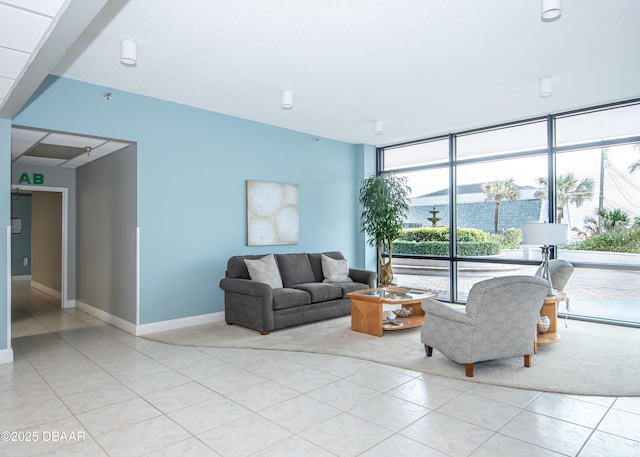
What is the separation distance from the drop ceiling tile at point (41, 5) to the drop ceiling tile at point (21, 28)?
0.18 feet

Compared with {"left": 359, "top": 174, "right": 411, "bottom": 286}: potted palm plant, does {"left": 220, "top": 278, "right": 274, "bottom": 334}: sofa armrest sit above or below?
below

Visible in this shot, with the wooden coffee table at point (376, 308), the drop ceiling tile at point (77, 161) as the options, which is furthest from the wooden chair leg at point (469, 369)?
the drop ceiling tile at point (77, 161)

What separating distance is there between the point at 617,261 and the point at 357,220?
412 cm

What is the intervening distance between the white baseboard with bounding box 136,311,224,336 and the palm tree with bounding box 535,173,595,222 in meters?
5.07

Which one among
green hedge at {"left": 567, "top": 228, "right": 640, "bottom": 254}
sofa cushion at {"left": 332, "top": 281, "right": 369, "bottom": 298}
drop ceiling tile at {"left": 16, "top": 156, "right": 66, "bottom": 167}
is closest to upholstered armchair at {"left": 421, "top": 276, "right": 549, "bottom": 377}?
sofa cushion at {"left": 332, "top": 281, "right": 369, "bottom": 298}

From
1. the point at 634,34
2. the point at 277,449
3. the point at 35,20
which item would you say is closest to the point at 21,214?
the point at 35,20

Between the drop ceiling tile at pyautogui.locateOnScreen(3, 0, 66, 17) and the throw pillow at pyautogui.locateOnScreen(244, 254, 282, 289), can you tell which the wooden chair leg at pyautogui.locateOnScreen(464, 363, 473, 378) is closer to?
the throw pillow at pyautogui.locateOnScreen(244, 254, 282, 289)

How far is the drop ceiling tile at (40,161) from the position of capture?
608 centimetres

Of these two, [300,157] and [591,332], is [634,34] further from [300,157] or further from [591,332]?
[300,157]

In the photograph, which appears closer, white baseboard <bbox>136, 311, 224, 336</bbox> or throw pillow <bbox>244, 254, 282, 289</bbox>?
white baseboard <bbox>136, 311, 224, 336</bbox>

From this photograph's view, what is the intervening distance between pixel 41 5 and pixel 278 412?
108 inches

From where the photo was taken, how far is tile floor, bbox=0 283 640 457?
242 cm

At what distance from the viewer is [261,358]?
410 centimetres

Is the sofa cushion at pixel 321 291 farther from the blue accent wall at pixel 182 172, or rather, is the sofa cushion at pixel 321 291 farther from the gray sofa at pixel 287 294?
the blue accent wall at pixel 182 172
